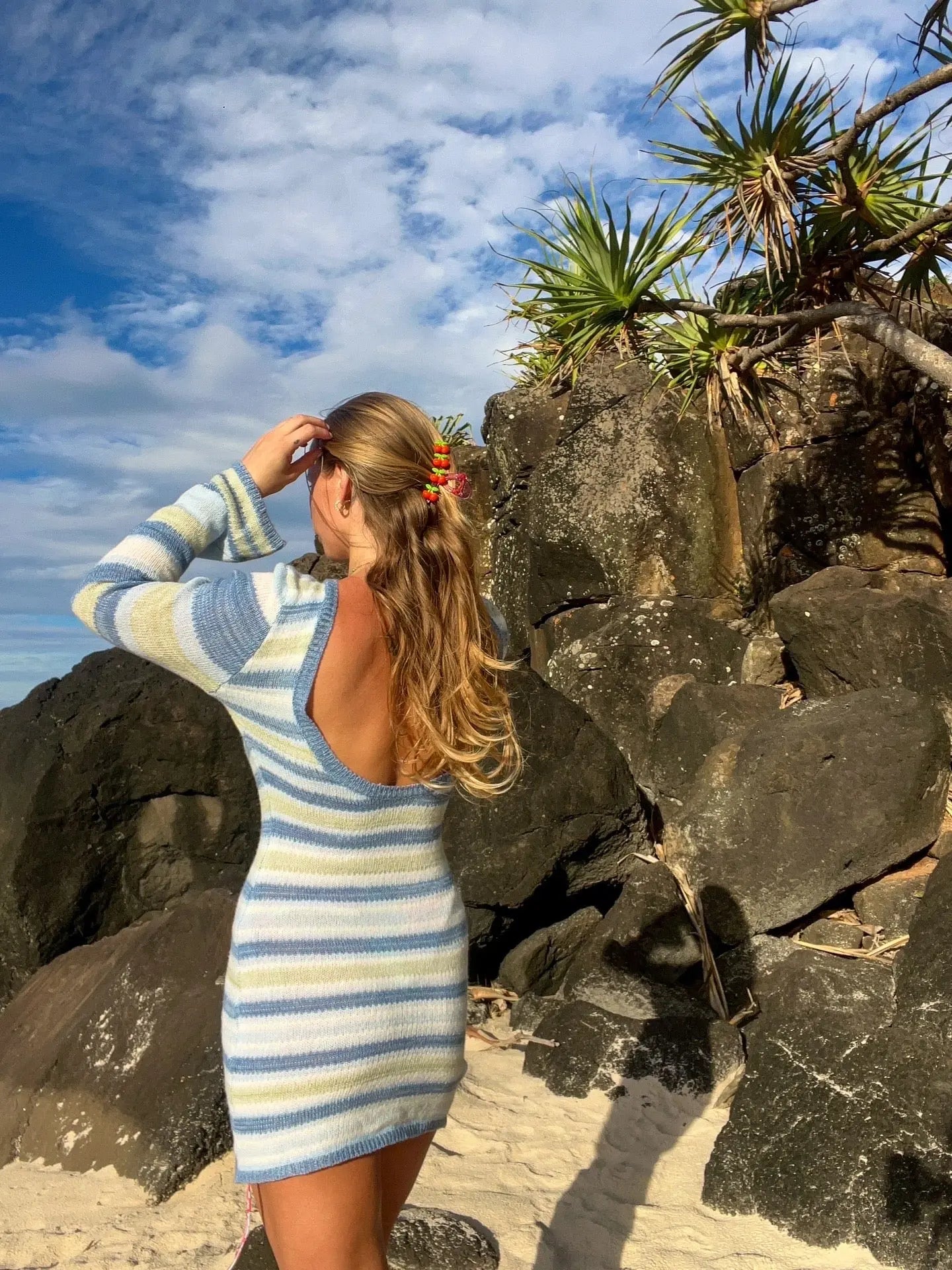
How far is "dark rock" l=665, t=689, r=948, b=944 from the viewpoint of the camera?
5602 mm

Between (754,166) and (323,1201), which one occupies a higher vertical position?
(754,166)

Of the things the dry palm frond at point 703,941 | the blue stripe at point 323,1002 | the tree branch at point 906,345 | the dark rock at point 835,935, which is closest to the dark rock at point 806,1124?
the dry palm frond at point 703,941

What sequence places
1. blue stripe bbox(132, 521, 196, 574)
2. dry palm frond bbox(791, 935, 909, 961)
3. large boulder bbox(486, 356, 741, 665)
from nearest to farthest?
blue stripe bbox(132, 521, 196, 574), dry palm frond bbox(791, 935, 909, 961), large boulder bbox(486, 356, 741, 665)

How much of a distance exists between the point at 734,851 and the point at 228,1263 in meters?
3.30

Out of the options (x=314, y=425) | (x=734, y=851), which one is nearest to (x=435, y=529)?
(x=314, y=425)

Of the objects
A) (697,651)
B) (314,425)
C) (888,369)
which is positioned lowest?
(314,425)

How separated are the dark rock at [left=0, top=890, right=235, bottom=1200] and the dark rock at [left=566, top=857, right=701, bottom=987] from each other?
6.19ft

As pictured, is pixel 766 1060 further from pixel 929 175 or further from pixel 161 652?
pixel 929 175

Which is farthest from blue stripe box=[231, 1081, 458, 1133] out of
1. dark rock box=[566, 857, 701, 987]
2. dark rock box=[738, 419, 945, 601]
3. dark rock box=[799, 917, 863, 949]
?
dark rock box=[738, 419, 945, 601]

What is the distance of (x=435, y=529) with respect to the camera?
188 cm

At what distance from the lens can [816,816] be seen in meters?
5.70

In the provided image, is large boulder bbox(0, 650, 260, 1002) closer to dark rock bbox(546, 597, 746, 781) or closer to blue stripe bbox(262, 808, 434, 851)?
dark rock bbox(546, 597, 746, 781)

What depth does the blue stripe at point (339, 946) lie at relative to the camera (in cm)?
161

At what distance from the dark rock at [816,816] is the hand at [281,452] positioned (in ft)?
14.4
